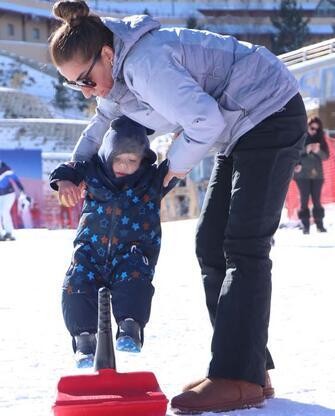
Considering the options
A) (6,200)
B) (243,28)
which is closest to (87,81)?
(6,200)

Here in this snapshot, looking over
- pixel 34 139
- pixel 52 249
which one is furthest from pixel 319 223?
pixel 34 139

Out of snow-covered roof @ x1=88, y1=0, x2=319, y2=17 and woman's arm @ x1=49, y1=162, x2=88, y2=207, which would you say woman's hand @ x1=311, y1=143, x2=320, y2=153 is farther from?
snow-covered roof @ x1=88, y1=0, x2=319, y2=17

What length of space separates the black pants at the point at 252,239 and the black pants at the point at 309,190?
802cm

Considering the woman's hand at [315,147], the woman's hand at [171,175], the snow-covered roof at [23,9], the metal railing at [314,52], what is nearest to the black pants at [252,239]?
the woman's hand at [171,175]

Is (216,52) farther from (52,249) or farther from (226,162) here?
(52,249)

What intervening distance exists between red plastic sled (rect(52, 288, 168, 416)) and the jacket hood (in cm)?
54

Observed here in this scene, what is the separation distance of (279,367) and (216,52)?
3.37ft

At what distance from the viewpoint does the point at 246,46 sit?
238 centimetres

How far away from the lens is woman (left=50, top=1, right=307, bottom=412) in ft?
7.25

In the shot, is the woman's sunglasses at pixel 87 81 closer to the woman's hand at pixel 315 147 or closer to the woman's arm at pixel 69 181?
the woman's arm at pixel 69 181

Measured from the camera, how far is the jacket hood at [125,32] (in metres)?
2.19

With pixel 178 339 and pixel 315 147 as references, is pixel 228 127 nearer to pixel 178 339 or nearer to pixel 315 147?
pixel 178 339

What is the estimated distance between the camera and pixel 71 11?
87.9 inches

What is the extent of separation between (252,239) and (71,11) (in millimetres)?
698
